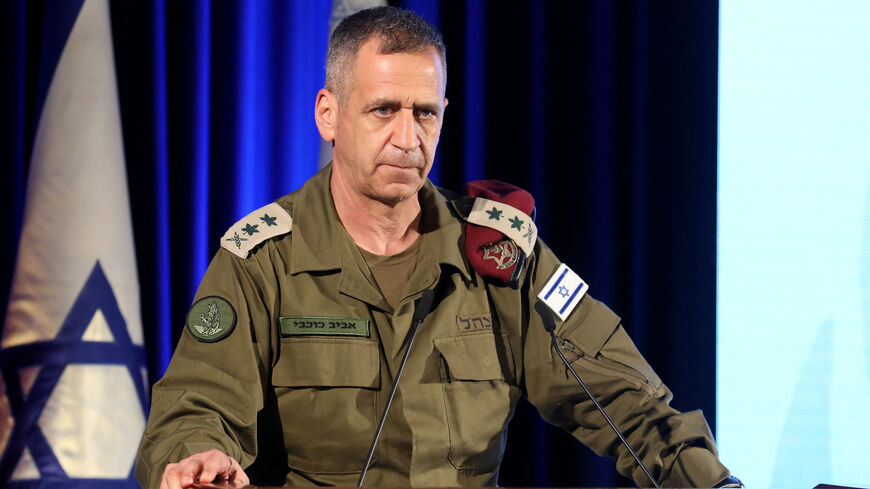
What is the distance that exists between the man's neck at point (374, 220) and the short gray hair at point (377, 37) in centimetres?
19

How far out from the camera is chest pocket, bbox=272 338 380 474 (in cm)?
157

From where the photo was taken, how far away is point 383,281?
1715 millimetres

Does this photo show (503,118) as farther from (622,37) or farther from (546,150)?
(622,37)

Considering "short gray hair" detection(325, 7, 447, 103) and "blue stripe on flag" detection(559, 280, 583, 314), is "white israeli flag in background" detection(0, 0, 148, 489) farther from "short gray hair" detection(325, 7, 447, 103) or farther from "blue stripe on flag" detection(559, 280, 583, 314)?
"blue stripe on flag" detection(559, 280, 583, 314)

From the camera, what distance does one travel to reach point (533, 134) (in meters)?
A: 2.41

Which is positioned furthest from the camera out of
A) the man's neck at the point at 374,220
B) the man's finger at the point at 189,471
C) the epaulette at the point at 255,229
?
the man's neck at the point at 374,220

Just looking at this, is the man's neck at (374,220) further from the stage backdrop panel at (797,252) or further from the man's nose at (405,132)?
the stage backdrop panel at (797,252)

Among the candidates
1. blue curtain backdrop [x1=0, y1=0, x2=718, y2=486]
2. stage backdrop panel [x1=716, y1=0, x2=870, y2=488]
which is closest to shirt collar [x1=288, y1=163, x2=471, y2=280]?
blue curtain backdrop [x1=0, y1=0, x2=718, y2=486]

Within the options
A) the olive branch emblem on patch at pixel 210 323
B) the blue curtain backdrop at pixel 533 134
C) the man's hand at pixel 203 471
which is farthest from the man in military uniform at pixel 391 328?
the blue curtain backdrop at pixel 533 134

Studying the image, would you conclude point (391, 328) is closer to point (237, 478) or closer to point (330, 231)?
point (330, 231)

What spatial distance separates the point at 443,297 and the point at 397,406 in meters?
0.23

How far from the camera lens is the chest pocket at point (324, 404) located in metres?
1.57

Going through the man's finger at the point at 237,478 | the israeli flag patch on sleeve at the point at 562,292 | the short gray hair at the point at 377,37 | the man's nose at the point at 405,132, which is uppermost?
the short gray hair at the point at 377,37

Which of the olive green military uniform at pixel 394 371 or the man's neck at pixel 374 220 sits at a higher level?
the man's neck at pixel 374 220
